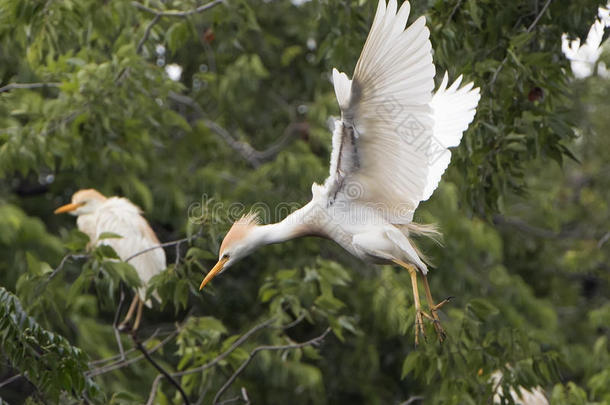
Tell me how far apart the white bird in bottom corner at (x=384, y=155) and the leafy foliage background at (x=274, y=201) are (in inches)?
12.0

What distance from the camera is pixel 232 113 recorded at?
271 inches

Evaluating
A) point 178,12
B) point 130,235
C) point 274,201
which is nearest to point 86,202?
point 130,235

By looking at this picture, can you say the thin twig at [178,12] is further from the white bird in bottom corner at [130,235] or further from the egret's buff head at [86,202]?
the egret's buff head at [86,202]

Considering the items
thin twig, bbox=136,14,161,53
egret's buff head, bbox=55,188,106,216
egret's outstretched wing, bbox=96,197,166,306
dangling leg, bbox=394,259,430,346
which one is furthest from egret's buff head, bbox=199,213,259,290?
egret's buff head, bbox=55,188,106,216

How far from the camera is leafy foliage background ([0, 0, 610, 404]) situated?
10.8 feet

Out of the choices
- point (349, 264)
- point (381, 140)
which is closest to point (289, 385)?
point (349, 264)

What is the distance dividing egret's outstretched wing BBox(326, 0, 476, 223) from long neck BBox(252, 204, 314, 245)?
0.51 ft

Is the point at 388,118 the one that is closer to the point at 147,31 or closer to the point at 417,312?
the point at 417,312

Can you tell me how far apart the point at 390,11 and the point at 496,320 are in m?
3.85

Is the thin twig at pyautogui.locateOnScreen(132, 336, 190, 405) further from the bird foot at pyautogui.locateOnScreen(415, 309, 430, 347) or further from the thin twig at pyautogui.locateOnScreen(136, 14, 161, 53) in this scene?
the thin twig at pyautogui.locateOnScreen(136, 14, 161, 53)

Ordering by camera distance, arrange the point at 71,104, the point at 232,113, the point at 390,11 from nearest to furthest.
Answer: the point at 390,11, the point at 71,104, the point at 232,113

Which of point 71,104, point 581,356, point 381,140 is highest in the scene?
point 381,140

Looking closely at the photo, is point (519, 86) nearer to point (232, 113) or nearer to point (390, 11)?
point (390, 11)

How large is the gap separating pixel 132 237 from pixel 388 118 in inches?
94.0
